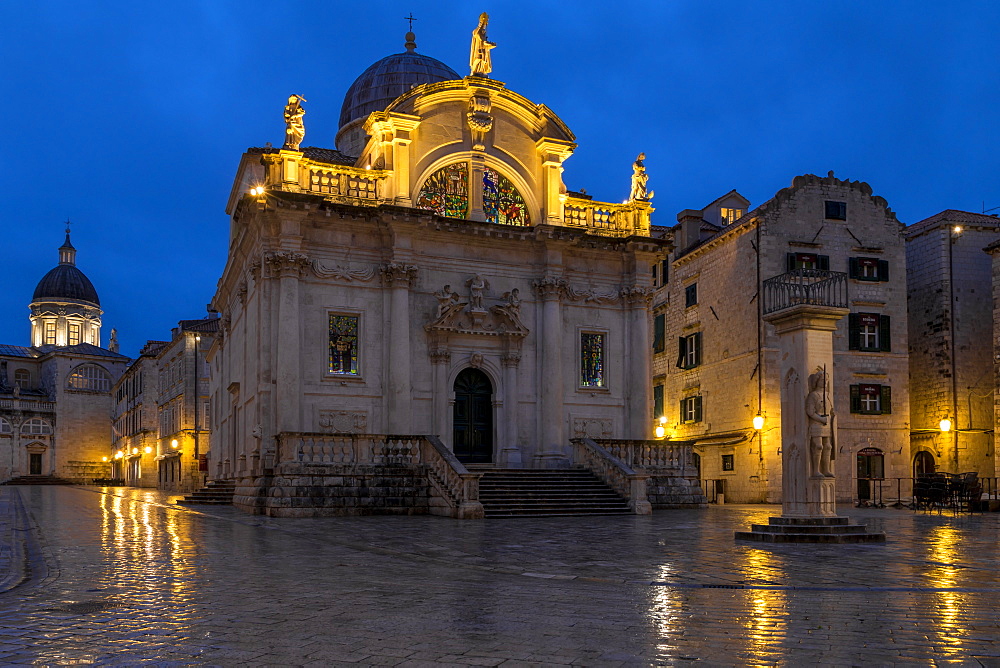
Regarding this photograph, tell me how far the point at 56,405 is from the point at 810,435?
90.4 meters

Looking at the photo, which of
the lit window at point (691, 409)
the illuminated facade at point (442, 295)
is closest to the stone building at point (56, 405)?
the illuminated facade at point (442, 295)

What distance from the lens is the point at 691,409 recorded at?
144 feet

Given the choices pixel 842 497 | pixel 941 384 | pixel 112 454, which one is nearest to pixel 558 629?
pixel 842 497

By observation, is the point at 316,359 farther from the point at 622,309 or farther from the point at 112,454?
the point at 112,454

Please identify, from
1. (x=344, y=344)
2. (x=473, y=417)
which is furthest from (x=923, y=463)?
(x=344, y=344)

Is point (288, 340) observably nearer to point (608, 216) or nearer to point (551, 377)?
point (551, 377)

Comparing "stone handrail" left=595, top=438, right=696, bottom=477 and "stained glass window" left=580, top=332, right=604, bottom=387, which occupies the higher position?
"stained glass window" left=580, top=332, right=604, bottom=387

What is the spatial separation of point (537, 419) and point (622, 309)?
498cm

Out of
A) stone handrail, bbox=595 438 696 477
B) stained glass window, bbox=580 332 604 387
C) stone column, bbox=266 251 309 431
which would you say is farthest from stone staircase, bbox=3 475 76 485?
stone handrail, bbox=595 438 696 477

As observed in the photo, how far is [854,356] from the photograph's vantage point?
3853 centimetres

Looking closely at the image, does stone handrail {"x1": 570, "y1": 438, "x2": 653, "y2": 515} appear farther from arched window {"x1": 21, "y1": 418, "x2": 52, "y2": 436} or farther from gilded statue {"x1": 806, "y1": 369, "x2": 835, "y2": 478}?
arched window {"x1": 21, "y1": 418, "x2": 52, "y2": 436}

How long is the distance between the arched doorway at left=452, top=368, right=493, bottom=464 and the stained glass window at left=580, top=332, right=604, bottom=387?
11.0 feet

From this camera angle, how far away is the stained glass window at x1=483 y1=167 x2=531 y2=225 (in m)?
31.2

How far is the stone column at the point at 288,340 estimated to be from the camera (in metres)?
26.9
